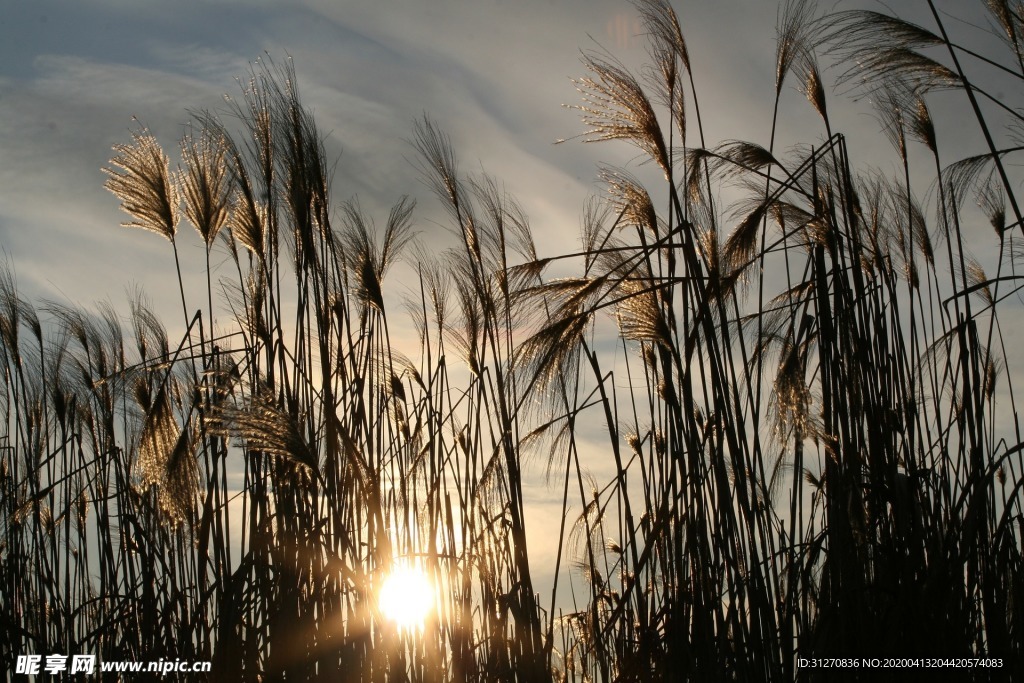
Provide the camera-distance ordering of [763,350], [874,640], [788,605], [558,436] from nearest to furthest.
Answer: [874,640] < [788,605] < [763,350] < [558,436]

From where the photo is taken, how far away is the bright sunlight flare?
2436 mm

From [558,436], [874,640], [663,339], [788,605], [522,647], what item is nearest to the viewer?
[874,640]

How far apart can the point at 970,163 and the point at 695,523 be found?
1367mm

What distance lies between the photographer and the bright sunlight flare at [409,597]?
7.99ft

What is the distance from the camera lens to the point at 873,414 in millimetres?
2076

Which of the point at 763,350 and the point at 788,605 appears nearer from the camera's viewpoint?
the point at 788,605

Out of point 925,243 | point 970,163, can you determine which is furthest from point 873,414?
point 925,243

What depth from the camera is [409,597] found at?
259cm

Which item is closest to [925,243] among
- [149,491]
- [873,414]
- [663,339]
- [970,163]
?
[970,163]

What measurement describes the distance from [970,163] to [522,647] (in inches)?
79.0

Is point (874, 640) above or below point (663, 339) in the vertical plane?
below

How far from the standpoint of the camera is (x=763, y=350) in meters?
2.28

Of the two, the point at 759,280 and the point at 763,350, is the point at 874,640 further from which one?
the point at 759,280

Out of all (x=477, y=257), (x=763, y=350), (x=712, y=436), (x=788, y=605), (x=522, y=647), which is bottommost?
(x=522, y=647)
